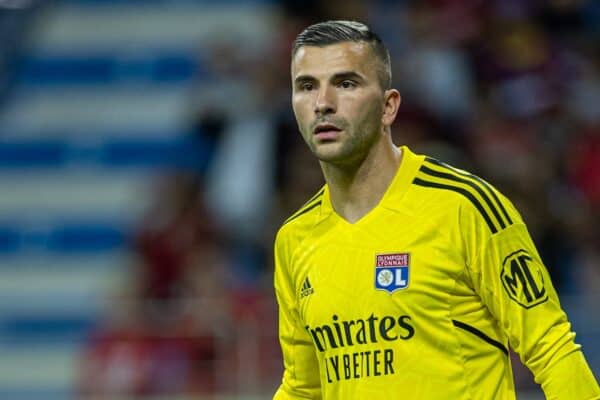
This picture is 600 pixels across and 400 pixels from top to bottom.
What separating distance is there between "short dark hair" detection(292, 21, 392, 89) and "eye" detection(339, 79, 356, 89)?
0.29 feet

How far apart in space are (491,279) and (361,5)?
5852 millimetres

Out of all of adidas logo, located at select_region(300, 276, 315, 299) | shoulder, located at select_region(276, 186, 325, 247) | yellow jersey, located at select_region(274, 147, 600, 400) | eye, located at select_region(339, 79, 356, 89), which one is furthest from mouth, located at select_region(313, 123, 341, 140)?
adidas logo, located at select_region(300, 276, 315, 299)

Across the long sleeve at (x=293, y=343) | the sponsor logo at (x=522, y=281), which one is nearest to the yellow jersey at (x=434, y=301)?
the sponsor logo at (x=522, y=281)

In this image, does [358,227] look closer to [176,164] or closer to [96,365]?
[96,365]

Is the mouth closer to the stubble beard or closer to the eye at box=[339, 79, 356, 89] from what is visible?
the stubble beard

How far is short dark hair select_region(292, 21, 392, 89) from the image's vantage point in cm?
386

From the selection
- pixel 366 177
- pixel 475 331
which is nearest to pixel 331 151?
pixel 366 177

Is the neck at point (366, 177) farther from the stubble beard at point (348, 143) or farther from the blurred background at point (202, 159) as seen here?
the blurred background at point (202, 159)

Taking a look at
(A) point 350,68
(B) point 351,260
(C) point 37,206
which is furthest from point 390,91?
(C) point 37,206

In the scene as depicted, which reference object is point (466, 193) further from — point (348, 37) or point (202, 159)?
point (202, 159)

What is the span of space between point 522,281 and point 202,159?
603 cm

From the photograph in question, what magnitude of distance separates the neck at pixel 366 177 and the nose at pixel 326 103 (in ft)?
0.68

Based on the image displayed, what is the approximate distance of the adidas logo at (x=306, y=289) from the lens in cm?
402

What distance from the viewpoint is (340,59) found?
384cm
